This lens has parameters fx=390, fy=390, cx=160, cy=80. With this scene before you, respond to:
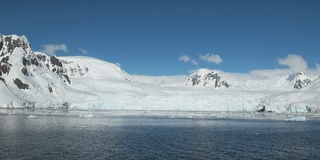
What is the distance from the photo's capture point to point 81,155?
31.1 metres

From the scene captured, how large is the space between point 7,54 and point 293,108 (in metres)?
106

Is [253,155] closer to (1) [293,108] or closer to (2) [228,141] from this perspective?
(2) [228,141]

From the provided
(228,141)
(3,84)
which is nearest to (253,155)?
(228,141)

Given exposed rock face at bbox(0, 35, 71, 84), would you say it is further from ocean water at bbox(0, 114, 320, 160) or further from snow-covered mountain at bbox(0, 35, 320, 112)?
ocean water at bbox(0, 114, 320, 160)

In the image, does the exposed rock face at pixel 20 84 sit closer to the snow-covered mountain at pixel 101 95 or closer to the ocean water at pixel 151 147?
the snow-covered mountain at pixel 101 95

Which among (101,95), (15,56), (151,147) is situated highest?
(15,56)

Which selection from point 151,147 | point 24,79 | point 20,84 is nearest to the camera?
point 151,147

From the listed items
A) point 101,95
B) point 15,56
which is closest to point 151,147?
point 101,95

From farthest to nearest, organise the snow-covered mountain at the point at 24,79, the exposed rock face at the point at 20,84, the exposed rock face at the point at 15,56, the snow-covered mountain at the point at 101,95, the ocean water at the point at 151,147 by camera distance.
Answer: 1. the exposed rock face at the point at 15,56
2. the exposed rock face at the point at 20,84
3. the snow-covered mountain at the point at 24,79
4. the snow-covered mountain at the point at 101,95
5. the ocean water at the point at 151,147

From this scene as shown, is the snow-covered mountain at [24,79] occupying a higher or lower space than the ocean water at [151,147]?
higher

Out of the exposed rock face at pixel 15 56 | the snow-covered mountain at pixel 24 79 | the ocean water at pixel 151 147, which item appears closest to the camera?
the ocean water at pixel 151 147

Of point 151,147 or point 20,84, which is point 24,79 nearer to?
point 20,84

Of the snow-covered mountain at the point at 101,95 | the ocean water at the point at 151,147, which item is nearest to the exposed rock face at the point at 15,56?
the snow-covered mountain at the point at 101,95

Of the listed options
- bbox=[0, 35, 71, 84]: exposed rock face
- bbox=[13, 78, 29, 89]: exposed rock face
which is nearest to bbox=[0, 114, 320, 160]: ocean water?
bbox=[13, 78, 29, 89]: exposed rock face
